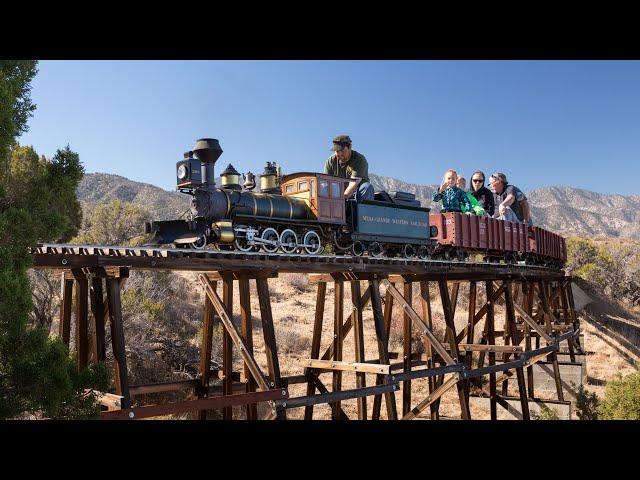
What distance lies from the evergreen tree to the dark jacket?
47.5 feet

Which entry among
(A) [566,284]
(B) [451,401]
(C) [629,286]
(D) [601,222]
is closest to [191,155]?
(B) [451,401]

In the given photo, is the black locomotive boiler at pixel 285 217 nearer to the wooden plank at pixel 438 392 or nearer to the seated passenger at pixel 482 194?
the wooden plank at pixel 438 392

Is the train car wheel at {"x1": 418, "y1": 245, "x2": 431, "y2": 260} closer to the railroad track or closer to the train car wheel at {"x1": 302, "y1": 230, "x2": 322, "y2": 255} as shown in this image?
the railroad track

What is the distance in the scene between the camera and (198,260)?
7.24m

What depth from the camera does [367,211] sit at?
12148mm

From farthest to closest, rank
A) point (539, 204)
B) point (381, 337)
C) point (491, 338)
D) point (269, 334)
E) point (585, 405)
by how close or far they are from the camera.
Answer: point (539, 204) < point (585, 405) < point (491, 338) < point (381, 337) < point (269, 334)

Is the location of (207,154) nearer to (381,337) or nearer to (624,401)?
(381,337)

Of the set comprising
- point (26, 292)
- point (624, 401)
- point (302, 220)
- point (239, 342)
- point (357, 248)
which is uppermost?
point (302, 220)

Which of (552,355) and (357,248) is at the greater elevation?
(357,248)

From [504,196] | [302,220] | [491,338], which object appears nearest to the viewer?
[302,220]

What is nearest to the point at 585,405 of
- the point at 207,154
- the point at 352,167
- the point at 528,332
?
the point at 528,332

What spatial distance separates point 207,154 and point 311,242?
267cm
